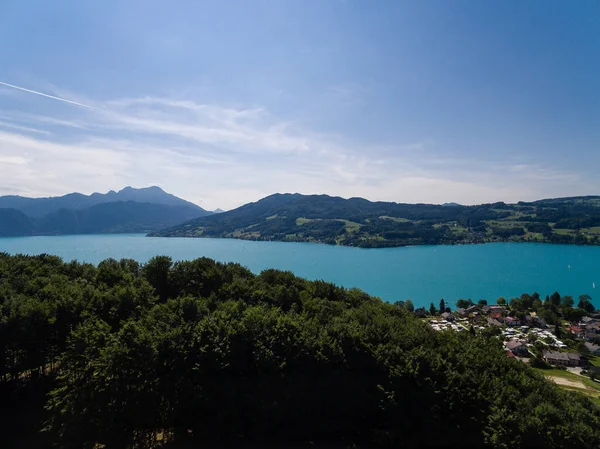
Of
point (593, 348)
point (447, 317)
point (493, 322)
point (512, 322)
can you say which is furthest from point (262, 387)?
point (512, 322)

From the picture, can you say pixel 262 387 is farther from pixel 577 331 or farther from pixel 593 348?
pixel 577 331

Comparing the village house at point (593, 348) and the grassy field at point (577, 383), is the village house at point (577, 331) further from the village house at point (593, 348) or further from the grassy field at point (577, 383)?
the grassy field at point (577, 383)

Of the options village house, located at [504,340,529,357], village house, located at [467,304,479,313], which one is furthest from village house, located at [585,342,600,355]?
village house, located at [467,304,479,313]

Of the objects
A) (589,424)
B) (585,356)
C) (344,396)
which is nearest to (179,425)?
(344,396)

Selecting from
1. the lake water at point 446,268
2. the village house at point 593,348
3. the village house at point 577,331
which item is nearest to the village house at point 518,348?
the village house at point 593,348

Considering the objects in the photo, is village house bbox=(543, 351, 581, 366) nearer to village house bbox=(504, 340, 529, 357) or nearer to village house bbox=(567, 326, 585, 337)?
village house bbox=(504, 340, 529, 357)

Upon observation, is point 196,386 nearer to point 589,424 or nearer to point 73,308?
point 73,308
